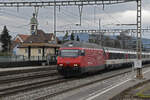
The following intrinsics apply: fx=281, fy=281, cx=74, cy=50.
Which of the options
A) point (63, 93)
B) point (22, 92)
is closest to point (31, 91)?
point (22, 92)

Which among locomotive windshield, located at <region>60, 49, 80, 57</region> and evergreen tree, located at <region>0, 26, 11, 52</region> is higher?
evergreen tree, located at <region>0, 26, 11, 52</region>

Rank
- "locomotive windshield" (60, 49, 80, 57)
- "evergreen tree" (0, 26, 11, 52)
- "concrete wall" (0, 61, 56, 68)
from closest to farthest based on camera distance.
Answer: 1. "locomotive windshield" (60, 49, 80, 57)
2. "concrete wall" (0, 61, 56, 68)
3. "evergreen tree" (0, 26, 11, 52)

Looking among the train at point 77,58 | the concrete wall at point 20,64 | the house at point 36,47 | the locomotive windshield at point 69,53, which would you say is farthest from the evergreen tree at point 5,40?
the locomotive windshield at point 69,53

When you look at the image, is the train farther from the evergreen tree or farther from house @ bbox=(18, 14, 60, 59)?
the evergreen tree

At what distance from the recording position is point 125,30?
48.4 meters

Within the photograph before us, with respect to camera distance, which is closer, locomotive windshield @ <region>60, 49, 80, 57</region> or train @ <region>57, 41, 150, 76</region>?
train @ <region>57, 41, 150, 76</region>

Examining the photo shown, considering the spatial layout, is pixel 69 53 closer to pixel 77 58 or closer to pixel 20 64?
pixel 77 58

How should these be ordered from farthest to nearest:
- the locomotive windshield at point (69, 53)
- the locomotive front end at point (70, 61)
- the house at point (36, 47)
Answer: the house at point (36, 47) < the locomotive windshield at point (69, 53) < the locomotive front end at point (70, 61)

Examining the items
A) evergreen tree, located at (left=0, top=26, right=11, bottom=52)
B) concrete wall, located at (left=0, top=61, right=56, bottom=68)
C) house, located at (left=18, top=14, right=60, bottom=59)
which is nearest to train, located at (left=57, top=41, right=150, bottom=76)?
house, located at (left=18, top=14, right=60, bottom=59)

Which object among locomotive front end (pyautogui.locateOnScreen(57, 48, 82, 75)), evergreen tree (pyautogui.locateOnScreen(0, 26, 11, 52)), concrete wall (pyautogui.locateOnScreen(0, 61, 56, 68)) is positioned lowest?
concrete wall (pyautogui.locateOnScreen(0, 61, 56, 68))

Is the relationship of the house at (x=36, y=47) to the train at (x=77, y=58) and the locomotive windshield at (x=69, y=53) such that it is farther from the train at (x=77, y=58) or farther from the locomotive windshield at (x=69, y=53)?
Result: the locomotive windshield at (x=69, y=53)

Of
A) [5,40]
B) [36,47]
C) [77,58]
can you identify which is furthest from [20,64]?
[5,40]

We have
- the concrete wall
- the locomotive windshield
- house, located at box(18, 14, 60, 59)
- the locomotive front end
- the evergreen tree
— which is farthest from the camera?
the evergreen tree

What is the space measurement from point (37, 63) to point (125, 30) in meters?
16.5
